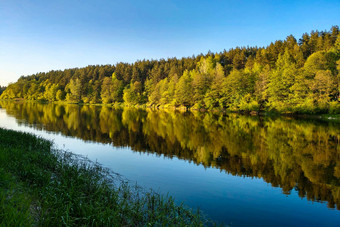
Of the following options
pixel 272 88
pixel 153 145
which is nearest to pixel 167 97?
pixel 272 88

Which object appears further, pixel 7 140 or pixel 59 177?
pixel 7 140

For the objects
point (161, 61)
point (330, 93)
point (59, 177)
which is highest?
point (161, 61)

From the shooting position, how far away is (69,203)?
523 cm

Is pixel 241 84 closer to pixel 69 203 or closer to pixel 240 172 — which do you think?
pixel 240 172

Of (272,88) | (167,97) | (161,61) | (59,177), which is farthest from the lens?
(161,61)

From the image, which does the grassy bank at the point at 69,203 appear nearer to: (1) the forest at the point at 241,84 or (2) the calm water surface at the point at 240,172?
(2) the calm water surface at the point at 240,172

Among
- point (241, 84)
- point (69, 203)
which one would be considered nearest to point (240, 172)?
point (69, 203)

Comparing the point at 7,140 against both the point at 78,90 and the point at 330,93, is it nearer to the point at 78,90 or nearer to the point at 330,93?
the point at 330,93

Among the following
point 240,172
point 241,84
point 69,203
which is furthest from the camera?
point 241,84

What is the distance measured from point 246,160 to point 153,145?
7.47 metres

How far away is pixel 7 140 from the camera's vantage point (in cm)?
1197

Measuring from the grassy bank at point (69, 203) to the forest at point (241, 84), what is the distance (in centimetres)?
4552

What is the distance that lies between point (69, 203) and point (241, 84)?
6222cm

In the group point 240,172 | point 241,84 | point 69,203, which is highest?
point 241,84
